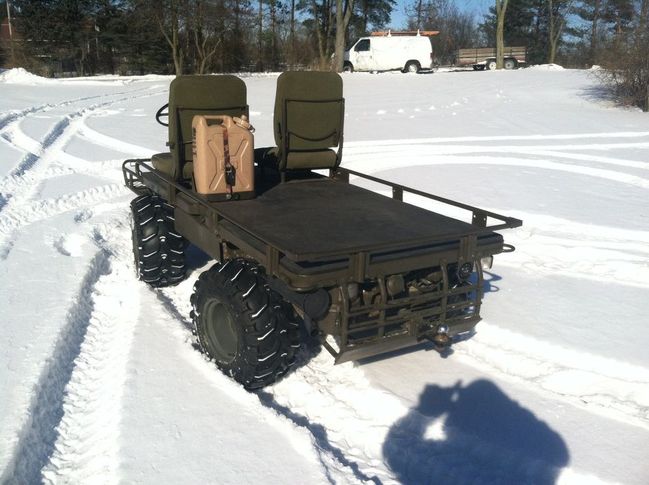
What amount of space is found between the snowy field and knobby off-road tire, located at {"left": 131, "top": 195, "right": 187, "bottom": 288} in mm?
184

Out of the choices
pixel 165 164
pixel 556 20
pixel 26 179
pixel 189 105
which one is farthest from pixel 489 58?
pixel 189 105

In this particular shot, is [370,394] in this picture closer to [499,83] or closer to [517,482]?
[517,482]

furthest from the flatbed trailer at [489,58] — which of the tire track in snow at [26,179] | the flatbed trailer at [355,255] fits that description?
the flatbed trailer at [355,255]

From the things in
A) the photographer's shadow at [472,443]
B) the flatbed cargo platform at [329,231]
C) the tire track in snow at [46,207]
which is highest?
the flatbed cargo platform at [329,231]

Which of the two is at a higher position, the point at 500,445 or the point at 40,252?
the point at 40,252

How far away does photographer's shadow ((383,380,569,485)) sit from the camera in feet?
9.86

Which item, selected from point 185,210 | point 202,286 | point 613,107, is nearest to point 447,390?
point 202,286


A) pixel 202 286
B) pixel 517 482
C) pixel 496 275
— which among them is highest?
pixel 202 286

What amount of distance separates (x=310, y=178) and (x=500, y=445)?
9.68 ft

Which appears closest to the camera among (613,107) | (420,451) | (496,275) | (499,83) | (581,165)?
(420,451)

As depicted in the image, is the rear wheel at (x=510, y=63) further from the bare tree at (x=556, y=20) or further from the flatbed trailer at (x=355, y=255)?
the flatbed trailer at (x=355, y=255)

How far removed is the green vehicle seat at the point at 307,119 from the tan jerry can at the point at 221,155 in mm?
663

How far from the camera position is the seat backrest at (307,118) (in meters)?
4.85

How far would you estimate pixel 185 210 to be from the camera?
438cm
